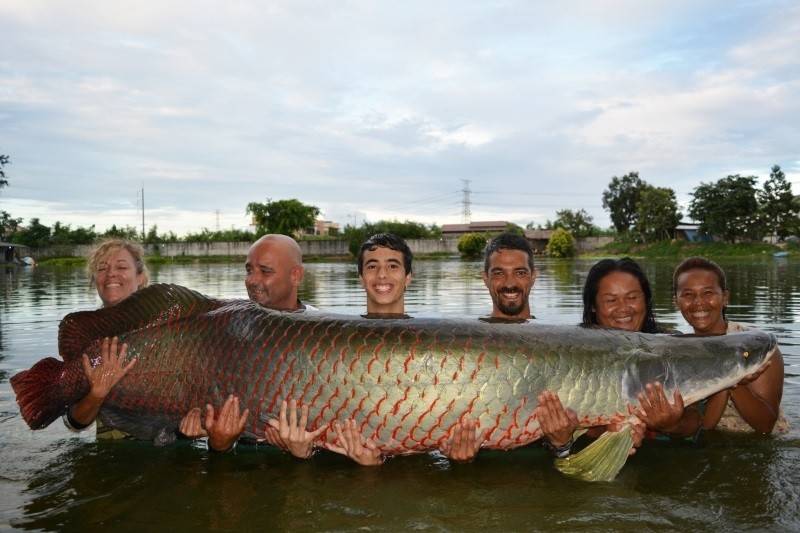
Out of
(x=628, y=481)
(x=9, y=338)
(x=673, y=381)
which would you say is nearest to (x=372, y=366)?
(x=673, y=381)

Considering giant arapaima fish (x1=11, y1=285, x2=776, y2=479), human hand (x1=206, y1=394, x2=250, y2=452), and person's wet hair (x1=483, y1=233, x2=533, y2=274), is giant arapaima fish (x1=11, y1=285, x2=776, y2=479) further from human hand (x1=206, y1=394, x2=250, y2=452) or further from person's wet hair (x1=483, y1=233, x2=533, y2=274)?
person's wet hair (x1=483, y1=233, x2=533, y2=274)

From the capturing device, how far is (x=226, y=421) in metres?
3.70

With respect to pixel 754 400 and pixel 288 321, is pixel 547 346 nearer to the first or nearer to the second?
pixel 288 321

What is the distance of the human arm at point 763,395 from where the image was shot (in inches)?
171

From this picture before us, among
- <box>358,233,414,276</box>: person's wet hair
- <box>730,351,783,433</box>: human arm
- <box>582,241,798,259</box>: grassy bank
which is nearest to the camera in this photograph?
<box>730,351,783,433</box>: human arm

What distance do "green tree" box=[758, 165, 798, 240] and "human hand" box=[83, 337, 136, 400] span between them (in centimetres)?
5917

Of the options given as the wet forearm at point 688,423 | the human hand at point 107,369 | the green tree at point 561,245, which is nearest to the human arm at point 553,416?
the wet forearm at point 688,423

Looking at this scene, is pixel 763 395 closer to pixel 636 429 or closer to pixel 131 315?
pixel 636 429

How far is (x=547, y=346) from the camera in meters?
3.65

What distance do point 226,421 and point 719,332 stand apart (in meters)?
3.47

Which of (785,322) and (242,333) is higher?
(242,333)

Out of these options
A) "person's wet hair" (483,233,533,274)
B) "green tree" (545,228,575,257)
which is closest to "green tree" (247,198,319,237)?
"green tree" (545,228,575,257)

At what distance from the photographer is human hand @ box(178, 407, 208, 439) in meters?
3.80

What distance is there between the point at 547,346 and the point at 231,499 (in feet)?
7.08
